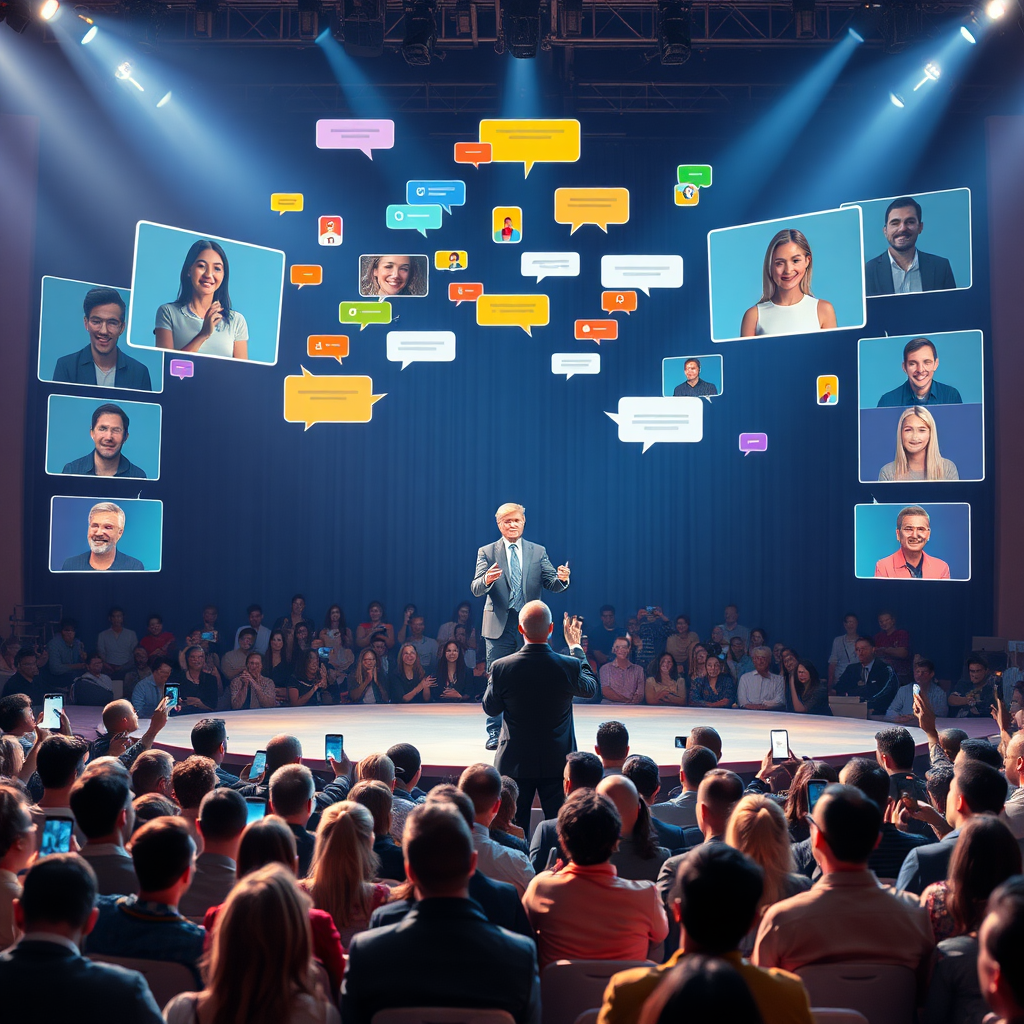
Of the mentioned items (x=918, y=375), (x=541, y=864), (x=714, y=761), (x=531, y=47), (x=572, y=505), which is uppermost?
(x=531, y=47)

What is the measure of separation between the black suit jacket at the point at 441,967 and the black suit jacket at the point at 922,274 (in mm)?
8661

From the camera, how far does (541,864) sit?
11.3ft

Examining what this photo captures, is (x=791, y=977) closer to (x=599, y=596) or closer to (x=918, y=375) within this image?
(x=918, y=375)

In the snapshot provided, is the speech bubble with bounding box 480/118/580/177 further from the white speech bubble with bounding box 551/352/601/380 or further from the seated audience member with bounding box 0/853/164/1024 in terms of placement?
the seated audience member with bounding box 0/853/164/1024

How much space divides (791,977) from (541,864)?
70.5 inches

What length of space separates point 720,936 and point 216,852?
1509 mm

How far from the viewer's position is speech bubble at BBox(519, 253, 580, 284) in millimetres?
10242

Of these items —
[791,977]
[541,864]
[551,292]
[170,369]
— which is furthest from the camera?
[551,292]

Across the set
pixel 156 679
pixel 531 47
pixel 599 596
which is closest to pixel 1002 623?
pixel 599 596

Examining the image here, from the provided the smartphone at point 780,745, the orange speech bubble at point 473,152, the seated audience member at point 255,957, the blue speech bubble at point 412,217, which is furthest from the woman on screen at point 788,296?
the seated audience member at point 255,957

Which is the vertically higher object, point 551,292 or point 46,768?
point 551,292

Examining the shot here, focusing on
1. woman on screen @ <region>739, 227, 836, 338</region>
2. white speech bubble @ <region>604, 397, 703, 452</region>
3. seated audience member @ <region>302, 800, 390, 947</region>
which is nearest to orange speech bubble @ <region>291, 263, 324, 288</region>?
white speech bubble @ <region>604, 397, 703, 452</region>

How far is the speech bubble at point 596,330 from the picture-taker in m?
10.8

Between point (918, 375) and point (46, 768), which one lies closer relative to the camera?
point (46, 768)
